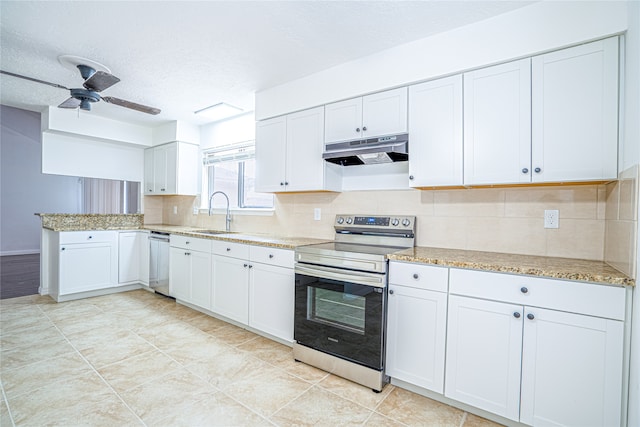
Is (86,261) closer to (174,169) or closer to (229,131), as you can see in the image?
(174,169)

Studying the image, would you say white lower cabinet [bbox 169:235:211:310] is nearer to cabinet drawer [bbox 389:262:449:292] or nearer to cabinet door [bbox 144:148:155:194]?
cabinet door [bbox 144:148:155:194]

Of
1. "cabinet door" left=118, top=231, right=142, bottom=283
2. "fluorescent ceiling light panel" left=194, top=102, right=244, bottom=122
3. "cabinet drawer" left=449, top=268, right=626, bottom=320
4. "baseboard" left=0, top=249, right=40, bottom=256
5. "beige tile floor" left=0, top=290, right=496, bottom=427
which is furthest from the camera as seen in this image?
"baseboard" left=0, top=249, right=40, bottom=256

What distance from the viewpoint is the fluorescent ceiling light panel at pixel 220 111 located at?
3.69 meters

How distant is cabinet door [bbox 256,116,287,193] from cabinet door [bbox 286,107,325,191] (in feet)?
0.27

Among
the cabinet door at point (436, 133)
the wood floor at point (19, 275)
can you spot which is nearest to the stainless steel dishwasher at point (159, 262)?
the wood floor at point (19, 275)

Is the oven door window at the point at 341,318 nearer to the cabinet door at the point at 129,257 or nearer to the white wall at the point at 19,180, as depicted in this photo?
the cabinet door at the point at 129,257

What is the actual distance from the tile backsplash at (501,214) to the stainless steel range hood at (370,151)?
1.05 ft

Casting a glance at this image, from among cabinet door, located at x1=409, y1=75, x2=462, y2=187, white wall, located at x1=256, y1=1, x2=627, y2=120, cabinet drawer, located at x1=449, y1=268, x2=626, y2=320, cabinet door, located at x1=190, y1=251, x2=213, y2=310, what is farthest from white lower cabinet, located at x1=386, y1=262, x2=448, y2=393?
cabinet door, located at x1=190, y1=251, x2=213, y2=310

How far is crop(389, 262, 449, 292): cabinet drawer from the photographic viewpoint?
1.83 metres

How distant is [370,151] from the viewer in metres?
2.33

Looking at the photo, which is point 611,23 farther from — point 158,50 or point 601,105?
point 158,50

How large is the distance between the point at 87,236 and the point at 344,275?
12.0ft

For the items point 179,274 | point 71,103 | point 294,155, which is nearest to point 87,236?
point 179,274

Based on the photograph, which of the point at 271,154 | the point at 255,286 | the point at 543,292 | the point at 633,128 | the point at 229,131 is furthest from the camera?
the point at 229,131
